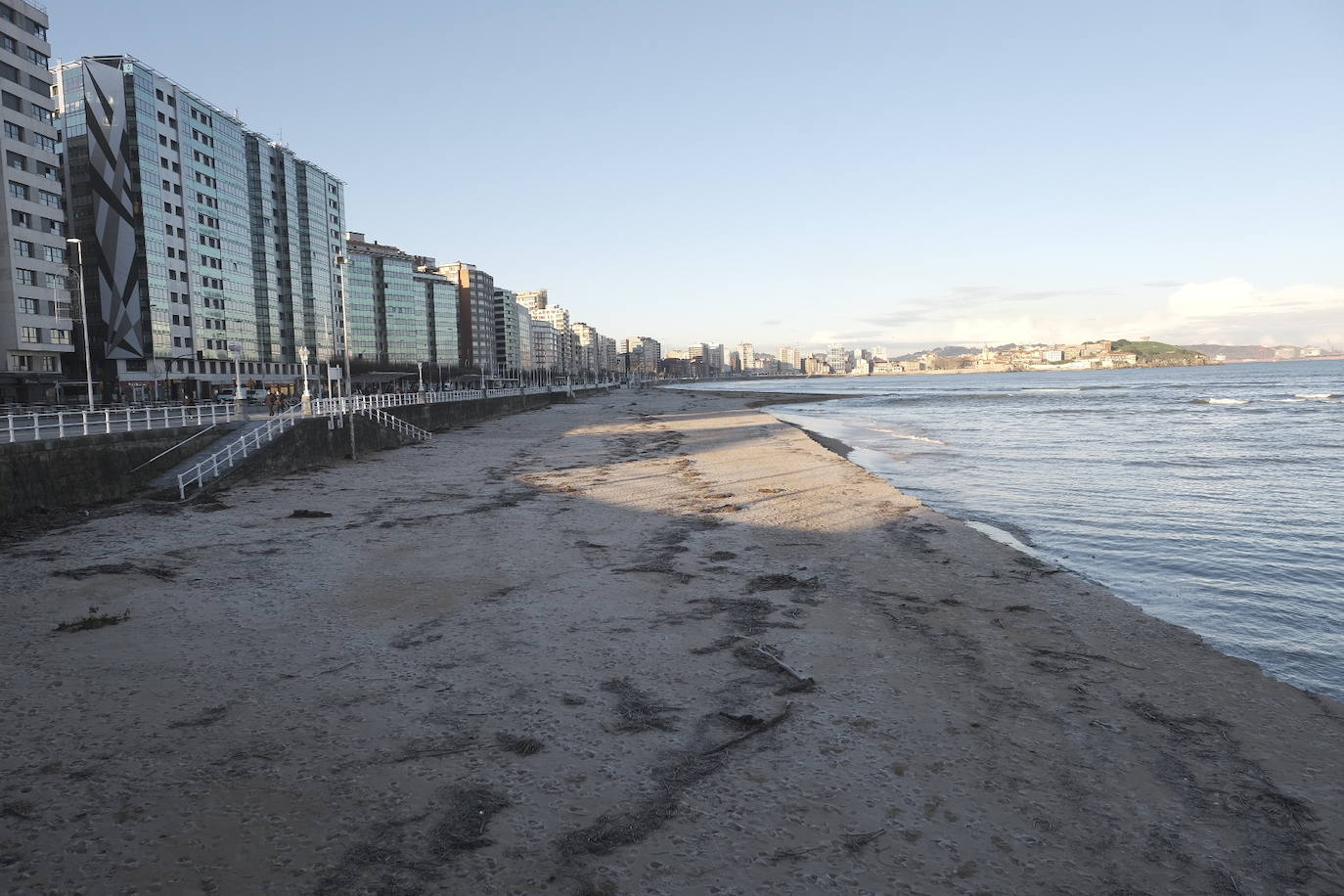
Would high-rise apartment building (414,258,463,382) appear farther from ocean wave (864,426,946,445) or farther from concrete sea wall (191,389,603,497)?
ocean wave (864,426,946,445)

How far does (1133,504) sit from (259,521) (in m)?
23.1

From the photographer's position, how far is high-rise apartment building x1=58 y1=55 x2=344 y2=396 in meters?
74.0

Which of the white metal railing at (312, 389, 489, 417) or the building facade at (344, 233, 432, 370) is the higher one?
the building facade at (344, 233, 432, 370)

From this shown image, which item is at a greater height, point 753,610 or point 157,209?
point 157,209

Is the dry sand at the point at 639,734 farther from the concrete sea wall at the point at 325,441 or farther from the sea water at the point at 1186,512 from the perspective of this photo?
the concrete sea wall at the point at 325,441

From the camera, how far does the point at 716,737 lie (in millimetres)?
6660

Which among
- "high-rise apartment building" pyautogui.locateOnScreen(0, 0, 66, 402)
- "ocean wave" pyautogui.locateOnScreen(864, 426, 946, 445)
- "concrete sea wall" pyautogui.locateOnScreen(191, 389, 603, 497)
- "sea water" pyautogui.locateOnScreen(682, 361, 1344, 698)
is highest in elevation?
"high-rise apartment building" pyautogui.locateOnScreen(0, 0, 66, 402)

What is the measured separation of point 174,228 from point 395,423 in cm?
6278

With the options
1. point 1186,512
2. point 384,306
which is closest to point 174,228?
point 384,306

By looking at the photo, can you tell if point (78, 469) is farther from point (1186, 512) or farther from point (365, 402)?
point (1186, 512)

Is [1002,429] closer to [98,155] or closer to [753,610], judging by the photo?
[753,610]

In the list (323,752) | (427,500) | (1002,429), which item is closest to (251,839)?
(323,752)

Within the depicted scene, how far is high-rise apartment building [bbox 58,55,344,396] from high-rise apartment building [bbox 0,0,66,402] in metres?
7.43

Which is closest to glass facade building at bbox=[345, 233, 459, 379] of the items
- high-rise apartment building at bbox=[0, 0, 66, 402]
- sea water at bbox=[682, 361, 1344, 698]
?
high-rise apartment building at bbox=[0, 0, 66, 402]
